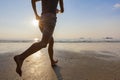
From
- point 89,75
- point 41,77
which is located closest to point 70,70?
point 89,75

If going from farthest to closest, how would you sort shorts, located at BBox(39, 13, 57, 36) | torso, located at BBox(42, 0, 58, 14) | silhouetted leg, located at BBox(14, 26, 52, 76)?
torso, located at BBox(42, 0, 58, 14) → shorts, located at BBox(39, 13, 57, 36) → silhouetted leg, located at BBox(14, 26, 52, 76)

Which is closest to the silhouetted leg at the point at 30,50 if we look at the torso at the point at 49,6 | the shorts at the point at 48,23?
the shorts at the point at 48,23

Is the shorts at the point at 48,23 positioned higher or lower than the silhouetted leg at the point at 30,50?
higher

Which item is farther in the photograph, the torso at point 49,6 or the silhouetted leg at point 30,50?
the torso at point 49,6

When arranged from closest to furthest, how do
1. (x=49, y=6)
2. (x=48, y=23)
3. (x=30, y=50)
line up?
1. (x=30, y=50)
2. (x=48, y=23)
3. (x=49, y=6)

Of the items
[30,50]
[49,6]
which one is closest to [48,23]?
[49,6]

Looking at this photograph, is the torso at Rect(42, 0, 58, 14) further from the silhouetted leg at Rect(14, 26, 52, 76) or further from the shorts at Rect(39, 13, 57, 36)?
the silhouetted leg at Rect(14, 26, 52, 76)

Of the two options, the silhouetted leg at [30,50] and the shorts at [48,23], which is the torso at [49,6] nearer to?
the shorts at [48,23]

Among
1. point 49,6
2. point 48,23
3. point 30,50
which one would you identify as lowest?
point 30,50

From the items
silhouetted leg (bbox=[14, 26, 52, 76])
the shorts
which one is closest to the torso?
the shorts

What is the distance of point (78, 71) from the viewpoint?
16.3 feet

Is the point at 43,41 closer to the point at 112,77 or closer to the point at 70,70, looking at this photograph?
the point at 70,70

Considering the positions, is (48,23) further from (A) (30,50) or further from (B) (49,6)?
(A) (30,50)

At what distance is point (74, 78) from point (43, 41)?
104 cm
